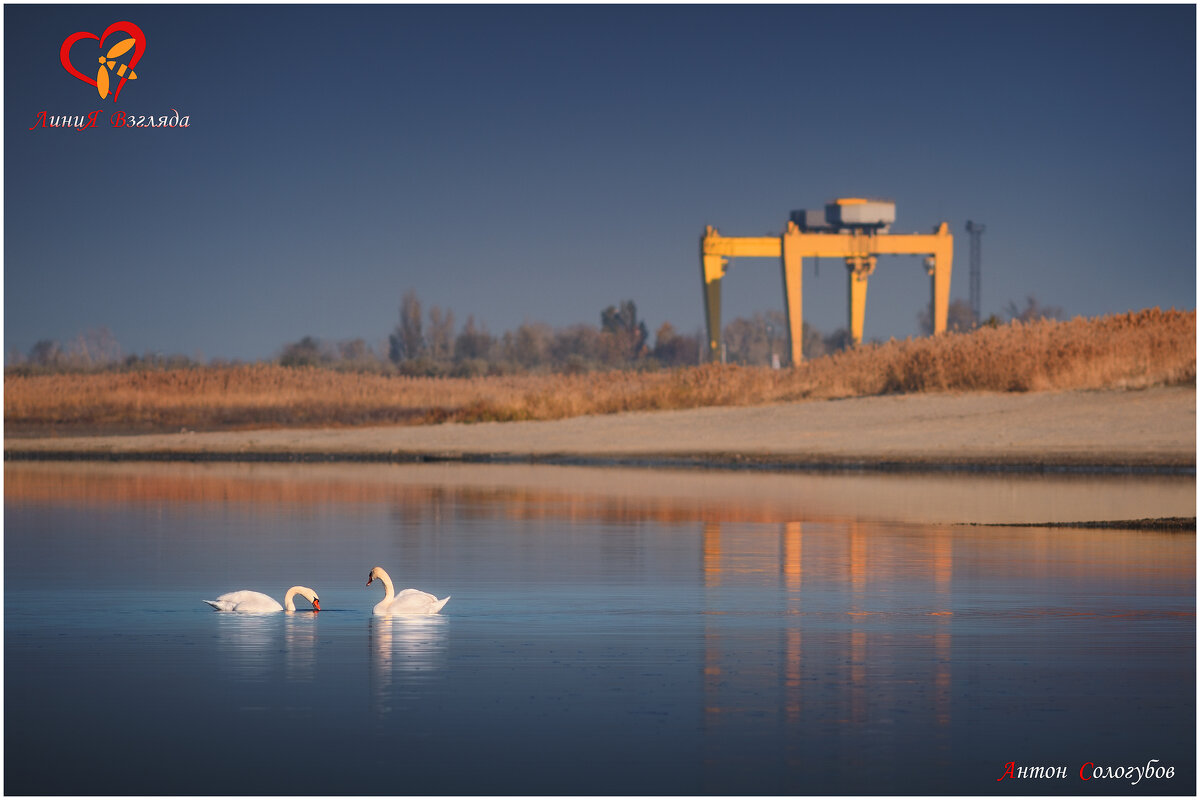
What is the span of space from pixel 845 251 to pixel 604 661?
5017 cm

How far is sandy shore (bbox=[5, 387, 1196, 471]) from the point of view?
85.1 ft

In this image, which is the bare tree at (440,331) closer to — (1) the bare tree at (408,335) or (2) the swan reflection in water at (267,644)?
(1) the bare tree at (408,335)

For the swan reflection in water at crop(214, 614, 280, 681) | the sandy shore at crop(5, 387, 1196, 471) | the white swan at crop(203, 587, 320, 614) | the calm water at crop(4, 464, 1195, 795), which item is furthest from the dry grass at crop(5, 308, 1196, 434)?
the swan reflection in water at crop(214, 614, 280, 681)

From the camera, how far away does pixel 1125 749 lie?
628 centimetres

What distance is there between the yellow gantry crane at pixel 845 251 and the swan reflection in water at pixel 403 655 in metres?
47.3

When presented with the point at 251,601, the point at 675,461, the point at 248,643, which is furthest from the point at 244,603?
the point at 675,461

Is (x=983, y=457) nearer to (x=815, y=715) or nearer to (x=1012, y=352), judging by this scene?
(x=1012, y=352)

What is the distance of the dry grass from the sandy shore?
1.78 metres

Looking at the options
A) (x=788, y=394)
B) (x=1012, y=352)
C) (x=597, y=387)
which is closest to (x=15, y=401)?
(x=597, y=387)

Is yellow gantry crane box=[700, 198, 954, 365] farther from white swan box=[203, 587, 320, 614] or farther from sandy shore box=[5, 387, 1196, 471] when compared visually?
white swan box=[203, 587, 320, 614]

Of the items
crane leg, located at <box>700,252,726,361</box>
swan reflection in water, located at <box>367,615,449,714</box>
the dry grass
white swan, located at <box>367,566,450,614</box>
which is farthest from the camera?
crane leg, located at <box>700,252,726,361</box>


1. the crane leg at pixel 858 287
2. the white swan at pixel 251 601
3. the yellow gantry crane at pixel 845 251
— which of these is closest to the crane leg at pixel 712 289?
the yellow gantry crane at pixel 845 251

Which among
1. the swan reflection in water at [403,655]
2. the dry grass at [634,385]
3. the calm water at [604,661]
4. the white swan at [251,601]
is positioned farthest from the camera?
the dry grass at [634,385]

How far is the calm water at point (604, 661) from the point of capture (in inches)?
239
